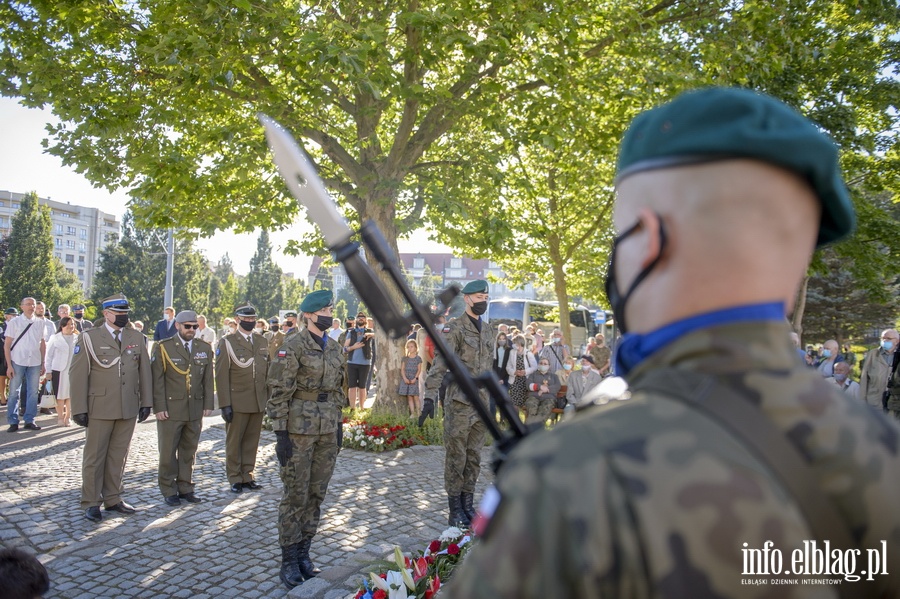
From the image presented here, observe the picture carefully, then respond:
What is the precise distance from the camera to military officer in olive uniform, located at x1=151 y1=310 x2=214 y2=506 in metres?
7.71

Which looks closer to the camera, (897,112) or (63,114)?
(63,114)

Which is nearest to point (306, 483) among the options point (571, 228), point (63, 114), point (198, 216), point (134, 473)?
point (134, 473)

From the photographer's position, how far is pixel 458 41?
881 cm

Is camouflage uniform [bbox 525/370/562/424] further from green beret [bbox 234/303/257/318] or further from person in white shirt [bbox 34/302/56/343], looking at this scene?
person in white shirt [bbox 34/302/56/343]

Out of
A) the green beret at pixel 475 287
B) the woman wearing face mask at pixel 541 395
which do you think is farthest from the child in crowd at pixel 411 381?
the green beret at pixel 475 287

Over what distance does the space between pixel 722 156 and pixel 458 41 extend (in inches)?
330

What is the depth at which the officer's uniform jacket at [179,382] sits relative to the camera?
7891mm

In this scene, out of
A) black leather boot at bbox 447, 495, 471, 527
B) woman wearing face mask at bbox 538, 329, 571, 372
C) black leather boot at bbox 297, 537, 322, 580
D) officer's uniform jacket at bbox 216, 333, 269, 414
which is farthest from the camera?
woman wearing face mask at bbox 538, 329, 571, 372

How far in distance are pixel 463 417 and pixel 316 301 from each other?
2.04m

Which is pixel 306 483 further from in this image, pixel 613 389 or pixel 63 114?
pixel 63 114

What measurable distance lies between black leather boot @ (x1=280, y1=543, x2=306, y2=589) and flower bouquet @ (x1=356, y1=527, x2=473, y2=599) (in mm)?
946

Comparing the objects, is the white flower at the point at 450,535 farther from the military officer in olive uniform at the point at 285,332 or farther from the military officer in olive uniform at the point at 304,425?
the military officer in olive uniform at the point at 285,332

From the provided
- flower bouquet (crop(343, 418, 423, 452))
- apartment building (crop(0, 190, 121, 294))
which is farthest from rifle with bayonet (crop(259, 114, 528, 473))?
apartment building (crop(0, 190, 121, 294))

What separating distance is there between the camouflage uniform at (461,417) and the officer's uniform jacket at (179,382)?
9.77 ft
